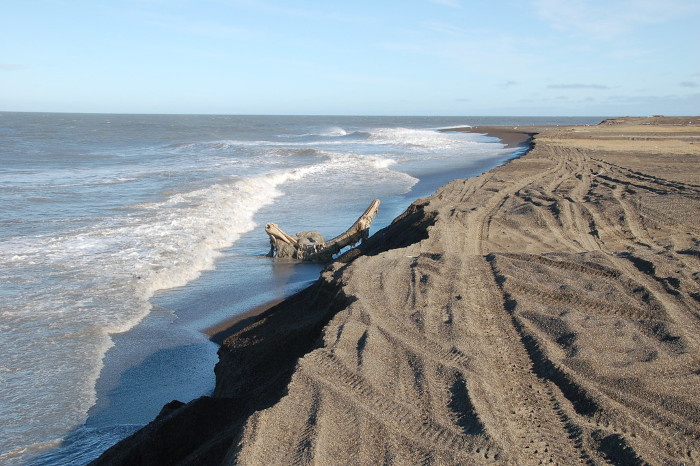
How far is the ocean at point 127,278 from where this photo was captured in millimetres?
5617

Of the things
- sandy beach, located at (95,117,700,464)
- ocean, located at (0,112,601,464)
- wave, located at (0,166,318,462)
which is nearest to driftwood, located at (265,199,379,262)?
ocean, located at (0,112,601,464)

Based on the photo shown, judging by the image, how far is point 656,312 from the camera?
18.0ft

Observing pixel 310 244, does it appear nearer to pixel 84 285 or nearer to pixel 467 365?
pixel 84 285

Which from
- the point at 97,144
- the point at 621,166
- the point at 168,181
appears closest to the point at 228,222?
the point at 168,181

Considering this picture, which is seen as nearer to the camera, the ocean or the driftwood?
the ocean

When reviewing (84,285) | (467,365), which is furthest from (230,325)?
(467,365)

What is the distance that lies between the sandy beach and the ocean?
0.85 m

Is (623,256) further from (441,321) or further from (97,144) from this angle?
(97,144)

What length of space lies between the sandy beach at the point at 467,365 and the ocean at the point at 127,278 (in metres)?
0.85

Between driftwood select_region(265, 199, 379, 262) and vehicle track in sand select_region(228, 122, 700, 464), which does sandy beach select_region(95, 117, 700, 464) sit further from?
driftwood select_region(265, 199, 379, 262)

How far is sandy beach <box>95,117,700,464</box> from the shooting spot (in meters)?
3.39

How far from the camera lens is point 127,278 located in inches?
376

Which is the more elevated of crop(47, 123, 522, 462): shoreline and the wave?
the wave

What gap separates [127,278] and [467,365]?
279 inches
